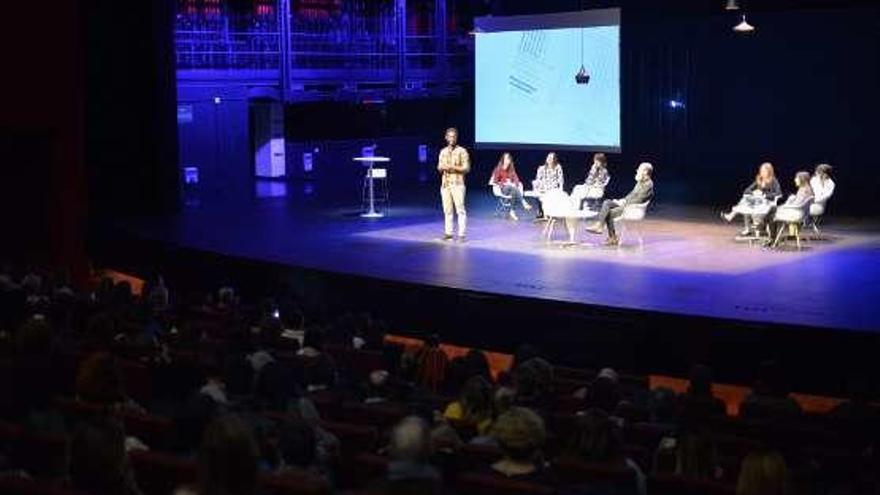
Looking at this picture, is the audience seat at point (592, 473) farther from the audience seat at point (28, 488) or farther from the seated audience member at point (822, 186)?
the seated audience member at point (822, 186)

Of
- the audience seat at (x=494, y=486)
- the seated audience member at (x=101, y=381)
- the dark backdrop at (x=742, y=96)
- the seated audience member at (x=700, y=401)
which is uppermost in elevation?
the dark backdrop at (x=742, y=96)

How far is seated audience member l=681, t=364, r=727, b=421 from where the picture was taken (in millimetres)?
6199

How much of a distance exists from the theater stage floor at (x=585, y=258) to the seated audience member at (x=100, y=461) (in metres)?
6.50

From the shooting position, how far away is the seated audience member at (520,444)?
4422 mm

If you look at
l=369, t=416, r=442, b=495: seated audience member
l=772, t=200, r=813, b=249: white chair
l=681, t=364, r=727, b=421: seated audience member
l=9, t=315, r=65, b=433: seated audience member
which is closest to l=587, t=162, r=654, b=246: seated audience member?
l=772, t=200, r=813, b=249: white chair

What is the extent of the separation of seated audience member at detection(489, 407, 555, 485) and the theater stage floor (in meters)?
5.26

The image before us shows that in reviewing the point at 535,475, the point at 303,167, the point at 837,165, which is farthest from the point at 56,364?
the point at 303,167

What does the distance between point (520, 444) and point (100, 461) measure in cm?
151

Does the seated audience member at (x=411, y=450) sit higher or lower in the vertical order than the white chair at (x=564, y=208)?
lower

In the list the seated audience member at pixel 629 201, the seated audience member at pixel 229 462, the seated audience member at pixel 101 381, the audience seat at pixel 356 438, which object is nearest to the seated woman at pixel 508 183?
the seated audience member at pixel 629 201

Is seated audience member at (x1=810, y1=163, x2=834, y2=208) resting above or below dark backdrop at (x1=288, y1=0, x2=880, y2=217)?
below

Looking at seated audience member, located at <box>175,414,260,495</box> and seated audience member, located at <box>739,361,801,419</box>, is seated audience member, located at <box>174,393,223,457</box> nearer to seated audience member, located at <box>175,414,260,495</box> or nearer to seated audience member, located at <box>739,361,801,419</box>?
seated audience member, located at <box>175,414,260,495</box>

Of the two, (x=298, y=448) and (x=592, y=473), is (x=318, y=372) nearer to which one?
(x=298, y=448)

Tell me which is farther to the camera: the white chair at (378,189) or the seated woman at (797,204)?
the white chair at (378,189)
